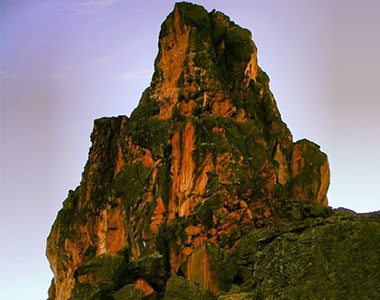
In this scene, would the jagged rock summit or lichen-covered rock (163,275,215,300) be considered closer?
lichen-covered rock (163,275,215,300)

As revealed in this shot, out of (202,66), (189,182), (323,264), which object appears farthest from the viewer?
(202,66)

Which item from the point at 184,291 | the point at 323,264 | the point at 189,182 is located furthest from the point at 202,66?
the point at 323,264

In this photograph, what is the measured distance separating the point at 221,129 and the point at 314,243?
42.2m

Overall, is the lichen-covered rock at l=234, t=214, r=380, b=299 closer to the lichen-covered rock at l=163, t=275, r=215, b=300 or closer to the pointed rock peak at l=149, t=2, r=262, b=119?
the lichen-covered rock at l=163, t=275, r=215, b=300

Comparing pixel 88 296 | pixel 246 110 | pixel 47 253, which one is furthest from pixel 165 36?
pixel 88 296

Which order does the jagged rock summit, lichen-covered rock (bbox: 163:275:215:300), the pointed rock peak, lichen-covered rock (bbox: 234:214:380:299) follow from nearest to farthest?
lichen-covered rock (bbox: 234:214:380:299)
lichen-covered rock (bbox: 163:275:215:300)
the jagged rock summit
the pointed rock peak

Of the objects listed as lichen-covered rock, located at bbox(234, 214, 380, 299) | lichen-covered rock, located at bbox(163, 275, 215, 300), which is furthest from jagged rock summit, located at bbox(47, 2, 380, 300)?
lichen-covered rock, located at bbox(234, 214, 380, 299)

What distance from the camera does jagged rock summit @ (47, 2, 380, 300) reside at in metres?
37.6

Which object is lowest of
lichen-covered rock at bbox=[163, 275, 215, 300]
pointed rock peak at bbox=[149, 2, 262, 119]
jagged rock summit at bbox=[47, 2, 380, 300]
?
lichen-covered rock at bbox=[163, 275, 215, 300]

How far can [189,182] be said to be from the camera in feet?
191

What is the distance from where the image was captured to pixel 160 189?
6050cm

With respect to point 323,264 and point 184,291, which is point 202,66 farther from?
point 323,264

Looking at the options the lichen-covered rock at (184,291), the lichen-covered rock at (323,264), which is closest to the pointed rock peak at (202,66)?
the lichen-covered rock at (184,291)

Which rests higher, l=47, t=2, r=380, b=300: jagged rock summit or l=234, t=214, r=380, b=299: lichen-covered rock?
l=47, t=2, r=380, b=300: jagged rock summit
